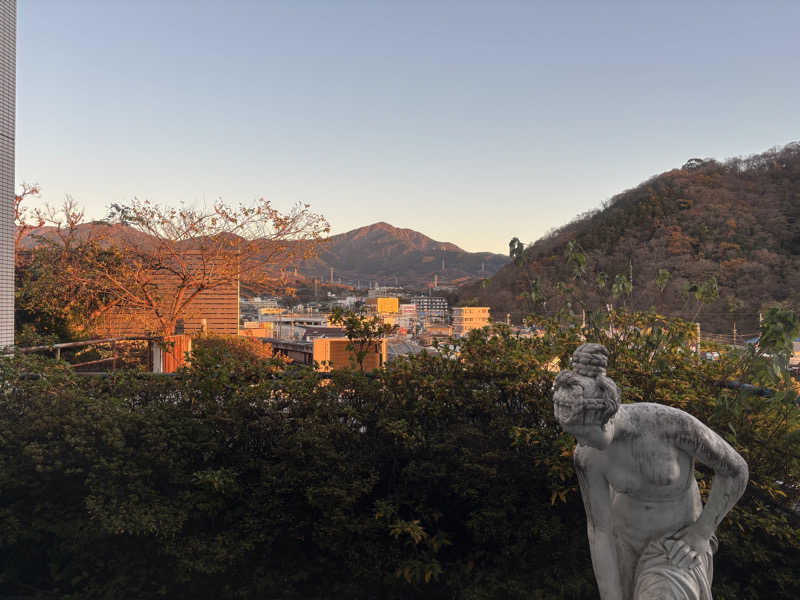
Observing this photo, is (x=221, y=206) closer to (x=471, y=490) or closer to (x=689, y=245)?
(x=471, y=490)

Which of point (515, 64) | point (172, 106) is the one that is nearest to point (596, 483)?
point (172, 106)

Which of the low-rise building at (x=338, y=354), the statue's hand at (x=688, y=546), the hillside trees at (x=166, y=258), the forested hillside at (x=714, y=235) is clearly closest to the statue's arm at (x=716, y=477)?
the statue's hand at (x=688, y=546)

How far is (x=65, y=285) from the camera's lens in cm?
1074

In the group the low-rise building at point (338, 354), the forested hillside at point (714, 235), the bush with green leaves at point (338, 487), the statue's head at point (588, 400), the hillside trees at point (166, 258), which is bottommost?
the bush with green leaves at point (338, 487)

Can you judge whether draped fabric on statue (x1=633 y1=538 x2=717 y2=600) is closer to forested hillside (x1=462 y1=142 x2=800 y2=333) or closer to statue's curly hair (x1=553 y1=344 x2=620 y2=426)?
statue's curly hair (x1=553 y1=344 x2=620 y2=426)

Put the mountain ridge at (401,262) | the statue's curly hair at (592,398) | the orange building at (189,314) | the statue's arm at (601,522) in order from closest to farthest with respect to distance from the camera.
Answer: the statue's curly hair at (592,398) → the statue's arm at (601,522) → the orange building at (189,314) → the mountain ridge at (401,262)

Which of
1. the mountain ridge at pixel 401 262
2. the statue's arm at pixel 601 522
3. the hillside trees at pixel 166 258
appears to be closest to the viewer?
the statue's arm at pixel 601 522

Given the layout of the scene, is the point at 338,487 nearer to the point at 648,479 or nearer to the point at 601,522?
the point at 601,522

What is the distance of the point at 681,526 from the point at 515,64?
18108mm

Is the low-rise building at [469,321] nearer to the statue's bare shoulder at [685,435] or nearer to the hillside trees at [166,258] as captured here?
the statue's bare shoulder at [685,435]

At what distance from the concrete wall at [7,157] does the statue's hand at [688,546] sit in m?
7.16

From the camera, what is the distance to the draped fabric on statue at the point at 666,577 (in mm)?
1380

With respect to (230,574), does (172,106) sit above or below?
above

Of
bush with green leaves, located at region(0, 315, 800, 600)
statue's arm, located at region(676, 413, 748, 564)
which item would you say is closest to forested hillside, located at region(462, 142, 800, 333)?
bush with green leaves, located at region(0, 315, 800, 600)
